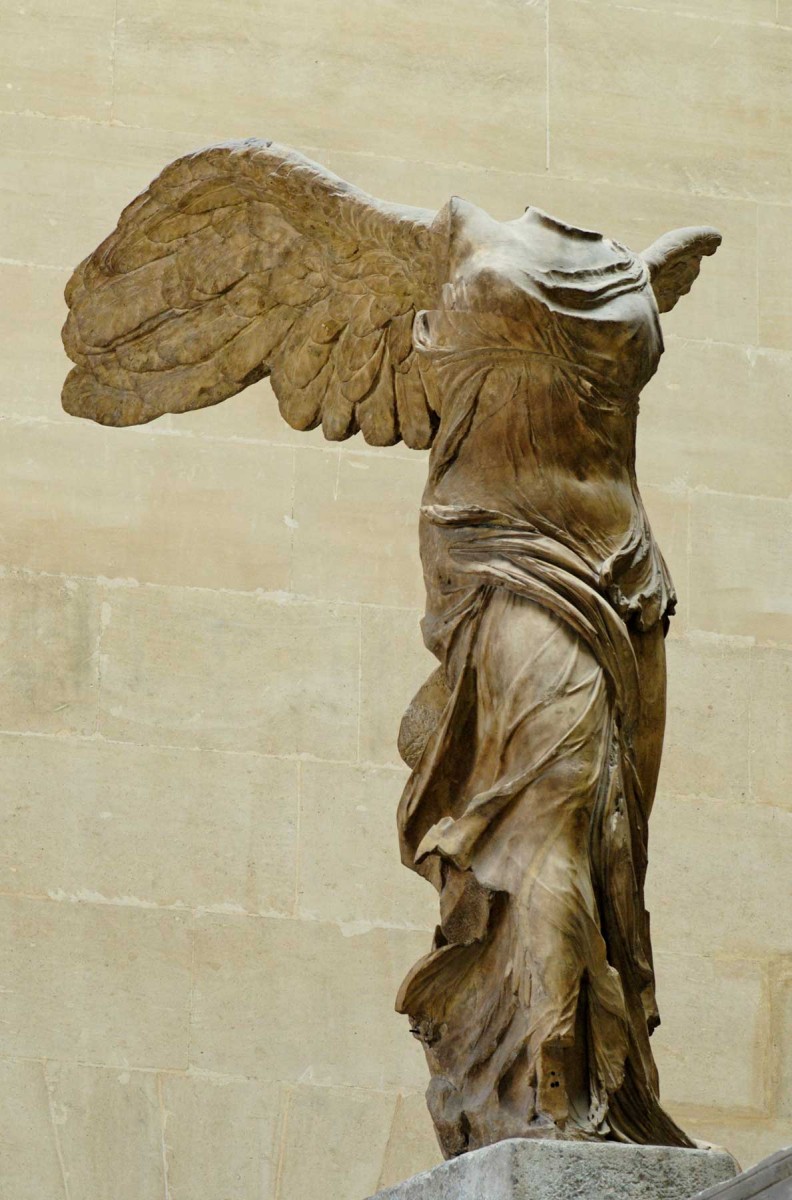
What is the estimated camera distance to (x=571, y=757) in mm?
4902

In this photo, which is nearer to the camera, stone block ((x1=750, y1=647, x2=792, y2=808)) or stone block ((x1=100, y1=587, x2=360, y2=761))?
stone block ((x1=100, y1=587, x2=360, y2=761))

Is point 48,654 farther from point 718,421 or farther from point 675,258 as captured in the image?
point 675,258

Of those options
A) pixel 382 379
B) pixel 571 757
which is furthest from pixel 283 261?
pixel 571 757

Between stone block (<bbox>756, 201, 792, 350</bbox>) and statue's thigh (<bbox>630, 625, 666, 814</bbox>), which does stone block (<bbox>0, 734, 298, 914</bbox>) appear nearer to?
stone block (<bbox>756, 201, 792, 350</bbox>)

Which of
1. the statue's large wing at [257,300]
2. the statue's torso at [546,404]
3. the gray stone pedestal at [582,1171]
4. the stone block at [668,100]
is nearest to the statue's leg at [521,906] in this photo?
the gray stone pedestal at [582,1171]

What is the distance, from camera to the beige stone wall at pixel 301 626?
26.0 ft

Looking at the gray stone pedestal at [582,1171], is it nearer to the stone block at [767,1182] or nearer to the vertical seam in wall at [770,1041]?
the stone block at [767,1182]

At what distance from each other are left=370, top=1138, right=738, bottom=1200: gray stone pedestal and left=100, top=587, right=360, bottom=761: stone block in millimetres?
3640

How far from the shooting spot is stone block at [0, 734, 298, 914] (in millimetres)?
8023

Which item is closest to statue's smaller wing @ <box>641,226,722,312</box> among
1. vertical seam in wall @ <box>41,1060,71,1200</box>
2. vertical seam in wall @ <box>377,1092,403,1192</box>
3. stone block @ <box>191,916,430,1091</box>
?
stone block @ <box>191,916,430,1091</box>

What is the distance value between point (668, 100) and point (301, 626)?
2.56m

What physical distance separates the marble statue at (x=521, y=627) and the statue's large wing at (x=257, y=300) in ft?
0.04

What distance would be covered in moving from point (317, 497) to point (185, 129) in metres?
1.42

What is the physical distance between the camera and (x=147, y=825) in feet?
26.6
